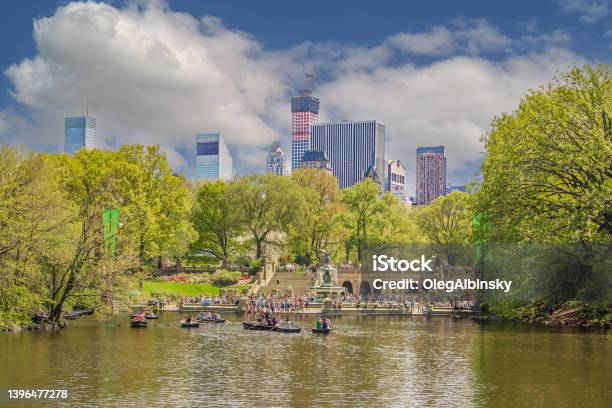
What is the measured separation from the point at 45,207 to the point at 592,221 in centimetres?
3916

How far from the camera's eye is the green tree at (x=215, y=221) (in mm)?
115500

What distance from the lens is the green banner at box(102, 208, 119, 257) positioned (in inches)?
2288

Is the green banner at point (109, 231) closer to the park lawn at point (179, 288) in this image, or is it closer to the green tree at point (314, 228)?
the park lawn at point (179, 288)

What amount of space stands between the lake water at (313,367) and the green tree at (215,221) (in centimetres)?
5435

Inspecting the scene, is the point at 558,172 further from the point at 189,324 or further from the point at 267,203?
the point at 267,203

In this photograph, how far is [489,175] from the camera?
2452 inches

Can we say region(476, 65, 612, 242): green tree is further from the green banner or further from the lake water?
the green banner

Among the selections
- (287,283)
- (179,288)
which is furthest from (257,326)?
(287,283)

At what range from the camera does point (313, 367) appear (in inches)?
1622

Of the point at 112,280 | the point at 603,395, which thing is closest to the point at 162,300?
the point at 112,280

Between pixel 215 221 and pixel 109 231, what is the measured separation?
57488mm

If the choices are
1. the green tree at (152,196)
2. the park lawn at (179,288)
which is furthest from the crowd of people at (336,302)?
the green tree at (152,196)

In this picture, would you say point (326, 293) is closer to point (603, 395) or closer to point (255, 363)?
point (255, 363)

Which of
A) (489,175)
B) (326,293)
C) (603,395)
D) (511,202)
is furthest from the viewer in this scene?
(326,293)
